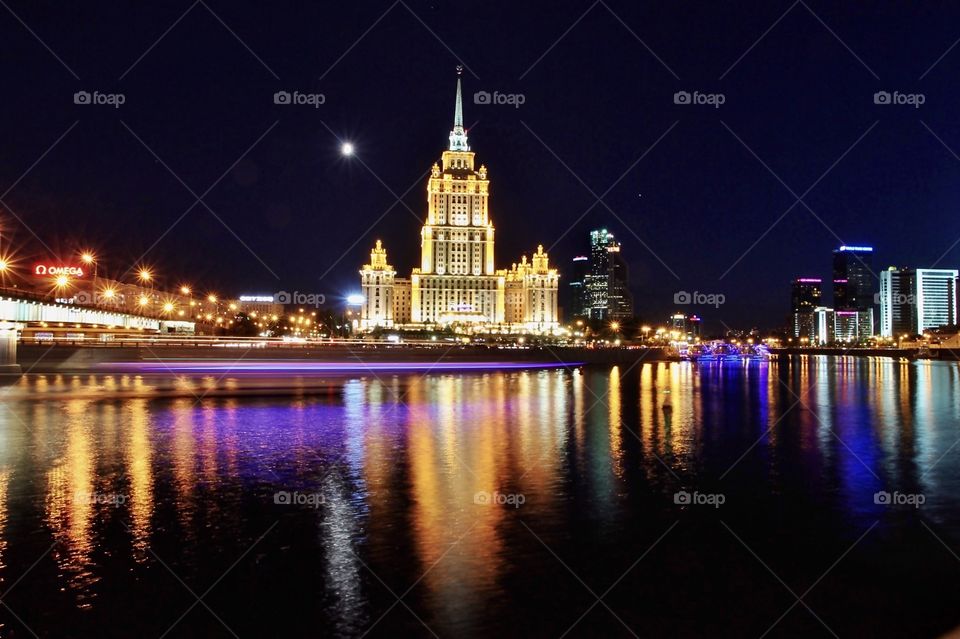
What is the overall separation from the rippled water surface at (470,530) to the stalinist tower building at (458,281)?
12680 cm

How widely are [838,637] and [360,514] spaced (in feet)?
21.9

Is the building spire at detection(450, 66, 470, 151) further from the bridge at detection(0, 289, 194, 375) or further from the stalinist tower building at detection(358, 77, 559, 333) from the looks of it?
the bridge at detection(0, 289, 194, 375)

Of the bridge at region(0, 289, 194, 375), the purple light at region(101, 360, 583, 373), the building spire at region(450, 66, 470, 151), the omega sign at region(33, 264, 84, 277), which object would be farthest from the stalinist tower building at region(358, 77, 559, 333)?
the purple light at region(101, 360, 583, 373)

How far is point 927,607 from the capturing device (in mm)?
8195

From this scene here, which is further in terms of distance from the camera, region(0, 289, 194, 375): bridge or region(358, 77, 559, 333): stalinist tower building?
region(358, 77, 559, 333): stalinist tower building

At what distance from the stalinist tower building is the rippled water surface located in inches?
4992

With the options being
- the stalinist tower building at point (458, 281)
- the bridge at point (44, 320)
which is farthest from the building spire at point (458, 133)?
the bridge at point (44, 320)

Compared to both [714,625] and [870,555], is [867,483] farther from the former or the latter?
[714,625]

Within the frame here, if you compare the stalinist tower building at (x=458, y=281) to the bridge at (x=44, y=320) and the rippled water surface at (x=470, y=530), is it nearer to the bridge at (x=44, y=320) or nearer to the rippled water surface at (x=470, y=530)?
the bridge at (x=44, y=320)

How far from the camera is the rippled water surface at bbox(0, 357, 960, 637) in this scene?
7812 millimetres

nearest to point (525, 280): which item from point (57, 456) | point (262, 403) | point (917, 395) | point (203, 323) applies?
point (203, 323)

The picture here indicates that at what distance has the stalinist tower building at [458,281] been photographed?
150 metres

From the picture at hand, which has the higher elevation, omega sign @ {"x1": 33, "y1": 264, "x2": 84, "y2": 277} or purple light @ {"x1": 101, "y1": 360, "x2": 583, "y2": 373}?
omega sign @ {"x1": 33, "y1": 264, "x2": 84, "y2": 277}

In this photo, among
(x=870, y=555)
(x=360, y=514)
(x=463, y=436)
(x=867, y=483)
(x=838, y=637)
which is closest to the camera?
(x=838, y=637)
